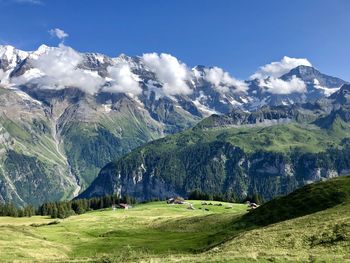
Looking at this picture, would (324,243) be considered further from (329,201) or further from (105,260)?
(329,201)

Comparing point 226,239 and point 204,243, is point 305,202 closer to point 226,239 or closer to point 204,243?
point 204,243

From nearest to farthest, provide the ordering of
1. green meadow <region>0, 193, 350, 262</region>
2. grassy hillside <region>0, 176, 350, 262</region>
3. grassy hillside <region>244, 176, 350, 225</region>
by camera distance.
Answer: green meadow <region>0, 193, 350, 262</region> → grassy hillside <region>0, 176, 350, 262</region> → grassy hillside <region>244, 176, 350, 225</region>

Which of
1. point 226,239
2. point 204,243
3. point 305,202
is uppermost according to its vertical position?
point 305,202

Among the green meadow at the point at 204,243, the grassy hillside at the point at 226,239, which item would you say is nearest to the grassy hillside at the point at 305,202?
the grassy hillside at the point at 226,239

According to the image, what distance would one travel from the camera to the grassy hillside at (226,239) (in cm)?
4878

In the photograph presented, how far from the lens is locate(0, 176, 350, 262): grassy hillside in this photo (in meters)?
48.8

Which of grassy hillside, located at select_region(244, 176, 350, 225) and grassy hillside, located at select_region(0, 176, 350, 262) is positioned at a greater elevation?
grassy hillside, located at select_region(244, 176, 350, 225)

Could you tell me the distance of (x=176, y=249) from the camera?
81625mm

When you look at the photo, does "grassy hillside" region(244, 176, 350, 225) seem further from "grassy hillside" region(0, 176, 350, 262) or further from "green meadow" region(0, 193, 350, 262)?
"green meadow" region(0, 193, 350, 262)

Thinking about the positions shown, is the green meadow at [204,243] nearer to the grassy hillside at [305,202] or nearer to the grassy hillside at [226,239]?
the grassy hillside at [226,239]

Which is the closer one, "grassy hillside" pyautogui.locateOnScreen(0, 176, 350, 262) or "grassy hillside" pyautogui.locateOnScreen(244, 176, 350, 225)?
"grassy hillside" pyautogui.locateOnScreen(0, 176, 350, 262)

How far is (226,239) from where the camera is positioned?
3009 inches

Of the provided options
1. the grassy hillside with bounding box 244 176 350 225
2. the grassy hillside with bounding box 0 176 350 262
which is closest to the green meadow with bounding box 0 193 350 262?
the grassy hillside with bounding box 0 176 350 262

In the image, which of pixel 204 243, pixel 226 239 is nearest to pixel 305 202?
pixel 204 243
